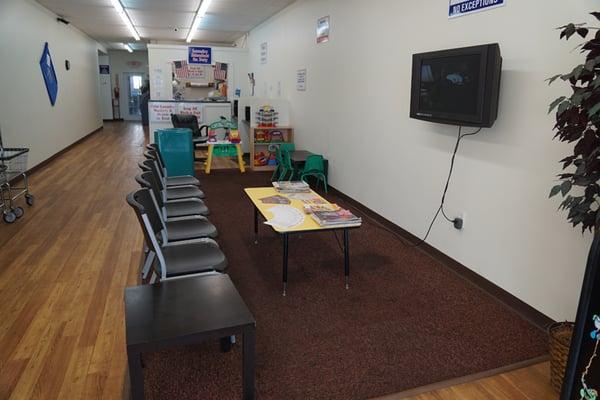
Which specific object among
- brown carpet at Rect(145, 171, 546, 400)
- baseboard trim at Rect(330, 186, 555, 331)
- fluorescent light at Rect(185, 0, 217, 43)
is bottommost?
brown carpet at Rect(145, 171, 546, 400)

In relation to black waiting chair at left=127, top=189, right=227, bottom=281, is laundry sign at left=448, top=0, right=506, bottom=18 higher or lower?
higher

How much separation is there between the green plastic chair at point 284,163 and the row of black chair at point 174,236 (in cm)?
269

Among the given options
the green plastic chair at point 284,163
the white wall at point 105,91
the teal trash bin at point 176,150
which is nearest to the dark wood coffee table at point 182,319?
the teal trash bin at point 176,150

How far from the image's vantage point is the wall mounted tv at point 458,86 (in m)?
3.04

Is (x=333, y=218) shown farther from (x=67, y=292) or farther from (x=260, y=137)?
(x=260, y=137)

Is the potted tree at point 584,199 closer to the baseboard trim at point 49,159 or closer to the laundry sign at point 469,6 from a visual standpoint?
the laundry sign at point 469,6

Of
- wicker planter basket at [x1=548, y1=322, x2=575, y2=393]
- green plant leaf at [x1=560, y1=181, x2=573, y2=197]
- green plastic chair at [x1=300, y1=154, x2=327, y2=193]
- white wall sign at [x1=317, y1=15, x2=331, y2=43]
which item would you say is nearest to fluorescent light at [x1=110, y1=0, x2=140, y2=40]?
white wall sign at [x1=317, y1=15, x2=331, y2=43]

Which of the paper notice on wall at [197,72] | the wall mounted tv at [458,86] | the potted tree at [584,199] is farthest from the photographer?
the paper notice on wall at [197,72]

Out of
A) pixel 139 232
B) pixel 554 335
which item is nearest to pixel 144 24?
pixel 139 232

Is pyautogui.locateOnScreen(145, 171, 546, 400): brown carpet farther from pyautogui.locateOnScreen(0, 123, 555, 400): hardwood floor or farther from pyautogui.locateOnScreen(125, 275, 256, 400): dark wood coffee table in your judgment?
pyautogui.locateOnScreen(125, 275, 256, 400): dark wood coffee table

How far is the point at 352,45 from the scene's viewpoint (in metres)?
5.44

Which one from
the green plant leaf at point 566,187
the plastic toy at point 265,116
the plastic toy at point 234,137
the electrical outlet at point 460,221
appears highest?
the plastic toy at point 265,116

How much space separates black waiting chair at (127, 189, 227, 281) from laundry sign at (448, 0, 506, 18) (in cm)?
259

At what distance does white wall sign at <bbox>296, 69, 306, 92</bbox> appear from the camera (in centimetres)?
730
